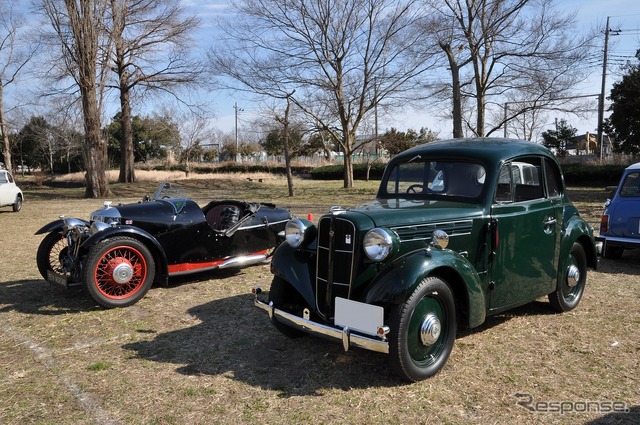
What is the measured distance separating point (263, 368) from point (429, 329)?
4.37ft

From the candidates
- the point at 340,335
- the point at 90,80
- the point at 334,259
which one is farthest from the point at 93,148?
the point at 340,335

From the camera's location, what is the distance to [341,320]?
3451mm

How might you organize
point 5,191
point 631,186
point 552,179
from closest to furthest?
1. point 552,179
2. point 631,186
3. point 5,191

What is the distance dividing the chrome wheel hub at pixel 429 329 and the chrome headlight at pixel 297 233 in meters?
1.21

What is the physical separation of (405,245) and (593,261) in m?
3.03

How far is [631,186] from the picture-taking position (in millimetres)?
7625

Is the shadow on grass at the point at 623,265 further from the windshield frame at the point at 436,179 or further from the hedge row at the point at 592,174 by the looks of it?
the hedge row at the point at 592,174

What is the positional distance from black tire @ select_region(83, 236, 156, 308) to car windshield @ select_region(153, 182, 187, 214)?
81cm

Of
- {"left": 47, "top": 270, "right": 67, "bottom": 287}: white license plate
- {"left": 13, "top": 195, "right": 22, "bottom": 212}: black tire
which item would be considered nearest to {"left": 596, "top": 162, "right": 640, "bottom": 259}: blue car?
{"left": 47, "top": 270, "right": 67, "bottom": 287}: white license plate

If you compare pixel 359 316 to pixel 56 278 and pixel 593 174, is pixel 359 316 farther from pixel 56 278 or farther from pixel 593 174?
pixel 593 174

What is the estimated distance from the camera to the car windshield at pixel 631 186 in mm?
7551

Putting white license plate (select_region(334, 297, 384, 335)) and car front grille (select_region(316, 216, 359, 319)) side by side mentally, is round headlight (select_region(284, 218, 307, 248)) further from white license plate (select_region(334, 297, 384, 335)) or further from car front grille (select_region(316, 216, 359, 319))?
white license plate (select_region(334, 297, 384, 335))

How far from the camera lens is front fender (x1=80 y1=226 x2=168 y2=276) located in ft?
17.4

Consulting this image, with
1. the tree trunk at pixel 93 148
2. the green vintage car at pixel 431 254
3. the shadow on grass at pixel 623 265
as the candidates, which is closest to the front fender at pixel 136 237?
the green vintage car at pixel 431 254
